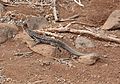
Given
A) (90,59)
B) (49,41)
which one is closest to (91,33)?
(49,41)

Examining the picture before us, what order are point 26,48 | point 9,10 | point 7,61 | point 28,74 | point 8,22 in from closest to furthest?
point 28,74 → point 7,61 → point 26,48 → point 8,22 → point 9,10

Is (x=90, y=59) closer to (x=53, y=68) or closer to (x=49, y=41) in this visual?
Answer: (x=53, y=68)

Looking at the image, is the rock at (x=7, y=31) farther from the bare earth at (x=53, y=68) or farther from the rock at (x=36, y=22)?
the rock at (x=36, y=22)

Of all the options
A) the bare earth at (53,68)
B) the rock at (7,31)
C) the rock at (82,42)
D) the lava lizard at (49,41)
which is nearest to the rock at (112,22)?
the bare earth at (53,68)

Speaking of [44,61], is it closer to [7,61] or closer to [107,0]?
[7,61]

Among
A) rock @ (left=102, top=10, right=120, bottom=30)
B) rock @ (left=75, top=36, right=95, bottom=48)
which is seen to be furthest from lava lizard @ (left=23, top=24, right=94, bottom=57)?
rock @ (left=102, top=10, right=120, bottom=30)

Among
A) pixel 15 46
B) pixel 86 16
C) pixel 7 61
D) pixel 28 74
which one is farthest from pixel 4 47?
pixel 86 16
